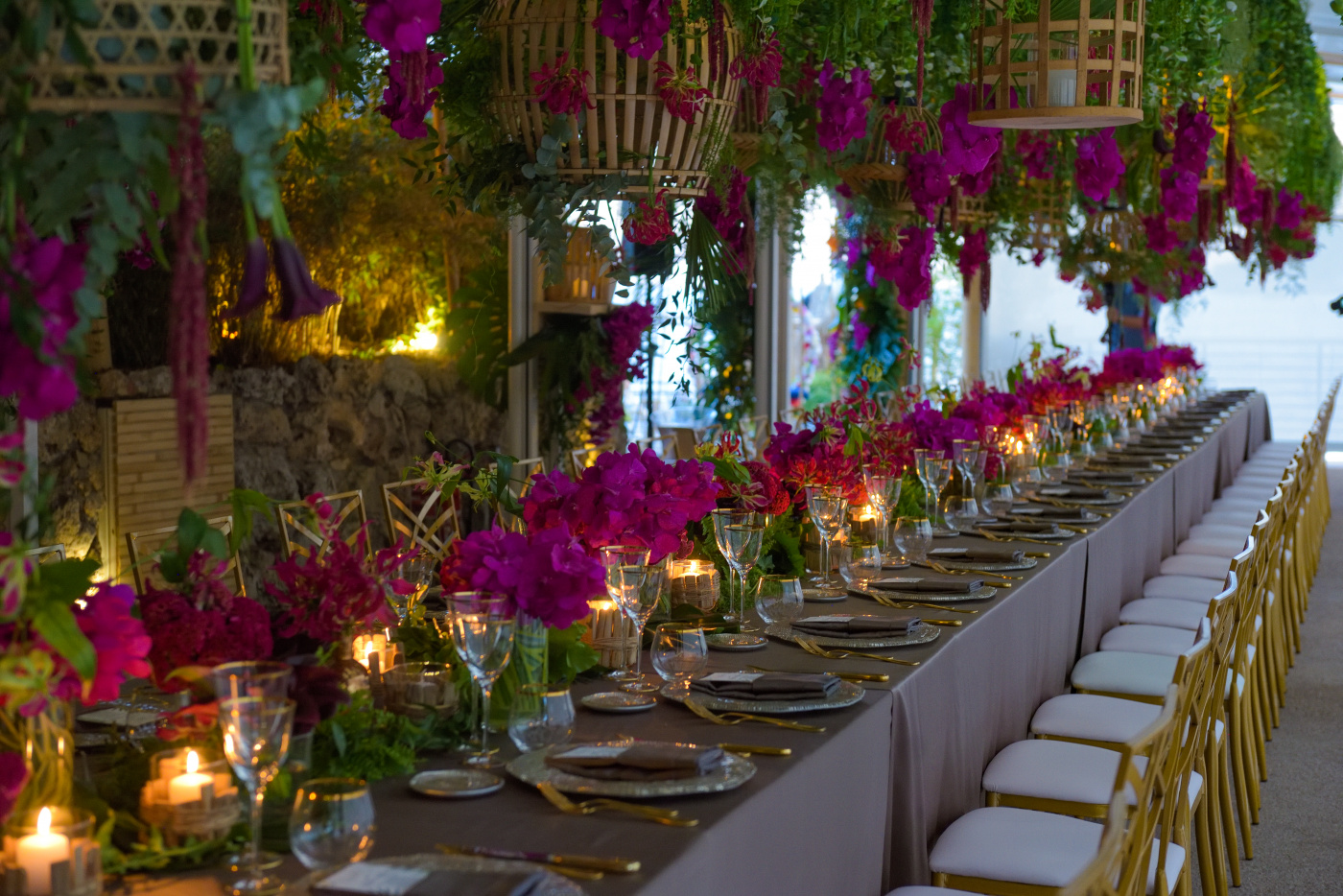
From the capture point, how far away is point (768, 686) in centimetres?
212

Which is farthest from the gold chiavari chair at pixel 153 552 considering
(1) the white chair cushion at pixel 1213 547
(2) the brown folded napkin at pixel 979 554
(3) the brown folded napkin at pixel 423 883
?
(1) the white chair cushion at pixel 1213 547

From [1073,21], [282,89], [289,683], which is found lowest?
[289,683]

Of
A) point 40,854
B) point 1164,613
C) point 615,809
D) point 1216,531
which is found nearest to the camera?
point 40,854

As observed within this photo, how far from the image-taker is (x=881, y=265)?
486 centimetres

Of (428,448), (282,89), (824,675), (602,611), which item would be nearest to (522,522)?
(602,611)

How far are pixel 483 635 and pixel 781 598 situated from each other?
91cm

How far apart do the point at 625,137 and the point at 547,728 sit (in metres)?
1.18

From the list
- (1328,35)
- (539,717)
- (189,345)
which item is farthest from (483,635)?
(1328,35)

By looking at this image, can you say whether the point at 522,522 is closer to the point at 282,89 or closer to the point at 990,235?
the point at 282,89

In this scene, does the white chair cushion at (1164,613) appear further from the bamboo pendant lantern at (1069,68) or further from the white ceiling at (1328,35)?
the white ceiling at (1328,35)

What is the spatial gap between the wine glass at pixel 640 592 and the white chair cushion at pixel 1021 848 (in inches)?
24.5

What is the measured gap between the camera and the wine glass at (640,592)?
2.14m

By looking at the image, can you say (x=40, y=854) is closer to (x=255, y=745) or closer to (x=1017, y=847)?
(x=255, y=745)

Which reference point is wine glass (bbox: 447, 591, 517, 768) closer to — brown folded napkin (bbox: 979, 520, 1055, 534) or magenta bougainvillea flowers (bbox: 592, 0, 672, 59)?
magenta bougainvillea flowers (bbox: 592, 0, 672, 59)
